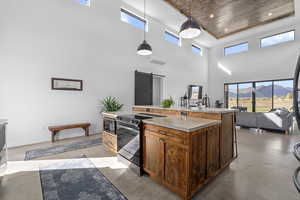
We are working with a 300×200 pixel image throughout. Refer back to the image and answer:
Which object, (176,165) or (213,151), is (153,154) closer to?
(176,165)

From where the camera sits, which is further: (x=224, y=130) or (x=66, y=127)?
(x=66, y=127)

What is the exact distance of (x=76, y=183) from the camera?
6.65 ft

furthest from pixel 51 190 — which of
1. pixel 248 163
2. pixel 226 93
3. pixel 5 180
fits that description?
pixel 226 93

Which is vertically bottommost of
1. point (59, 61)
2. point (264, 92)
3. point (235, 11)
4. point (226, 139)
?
point (226, 139)

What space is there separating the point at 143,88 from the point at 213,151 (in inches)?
180

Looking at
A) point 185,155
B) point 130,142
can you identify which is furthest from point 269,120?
point 130,142

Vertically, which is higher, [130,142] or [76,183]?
[130,142]

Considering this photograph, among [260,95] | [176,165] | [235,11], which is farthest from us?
[260,95]

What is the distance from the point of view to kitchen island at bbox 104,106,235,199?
5.36 ft

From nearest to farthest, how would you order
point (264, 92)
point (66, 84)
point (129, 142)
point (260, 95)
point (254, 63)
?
point (129, 142) < point (66, 84) < point (264, 92) < point (260, 95) < point (254, 63)

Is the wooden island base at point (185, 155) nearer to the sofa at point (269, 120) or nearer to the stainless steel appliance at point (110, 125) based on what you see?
the stainless steel appliance at point (110, 125)

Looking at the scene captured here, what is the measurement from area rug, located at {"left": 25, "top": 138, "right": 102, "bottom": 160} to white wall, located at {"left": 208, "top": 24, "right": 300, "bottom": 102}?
871 centimetres

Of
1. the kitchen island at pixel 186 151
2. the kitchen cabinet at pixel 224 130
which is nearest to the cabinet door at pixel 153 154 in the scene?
the kitchen island at pixel 186 151

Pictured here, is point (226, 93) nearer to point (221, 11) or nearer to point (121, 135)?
point (221, 11)
